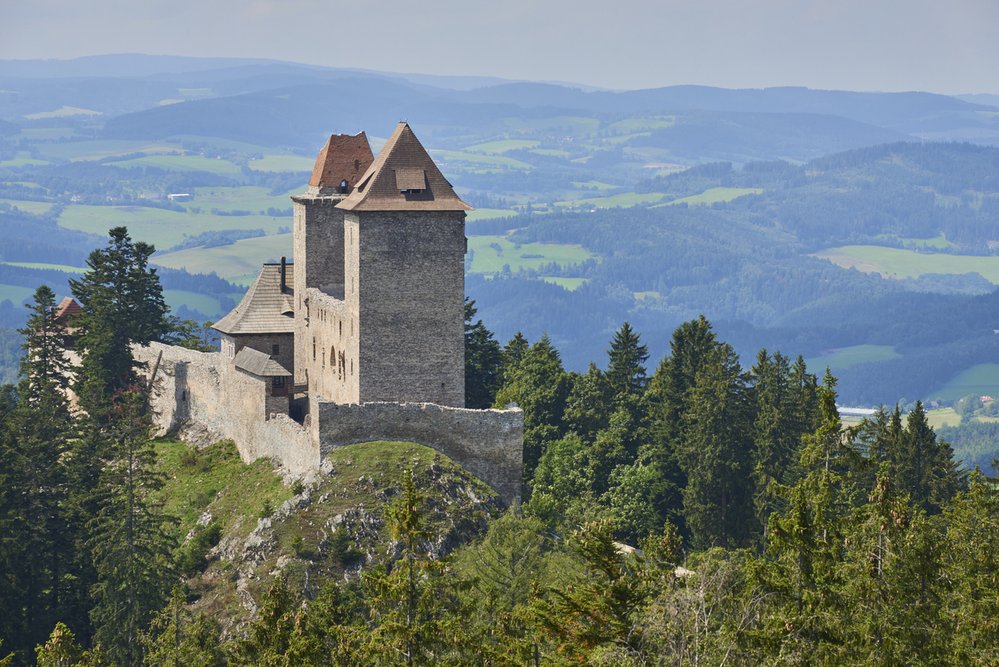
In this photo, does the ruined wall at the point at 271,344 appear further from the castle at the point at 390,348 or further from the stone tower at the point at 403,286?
the stone tower at the point at 403,286

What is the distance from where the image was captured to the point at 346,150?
76125 millimetres

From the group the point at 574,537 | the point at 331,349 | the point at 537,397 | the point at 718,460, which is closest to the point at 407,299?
the point at 331,349

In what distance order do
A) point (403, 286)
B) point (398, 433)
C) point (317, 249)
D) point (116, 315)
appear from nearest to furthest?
1. point (398, 433)
2. point (403, 286)
3. point (317, 249)
4. point (116, 315)

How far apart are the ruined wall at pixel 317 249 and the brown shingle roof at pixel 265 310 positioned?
5.56 feet

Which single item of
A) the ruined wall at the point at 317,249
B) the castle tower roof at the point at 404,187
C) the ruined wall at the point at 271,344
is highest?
Answer: the castle tower roof at the point at 404,187

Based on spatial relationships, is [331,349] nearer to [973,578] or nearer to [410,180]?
[410,180]

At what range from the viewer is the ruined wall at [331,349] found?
227 ft

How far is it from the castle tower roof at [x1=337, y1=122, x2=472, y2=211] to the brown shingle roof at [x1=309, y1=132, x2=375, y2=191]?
4811 mm

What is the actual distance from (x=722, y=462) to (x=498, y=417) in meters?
13.1

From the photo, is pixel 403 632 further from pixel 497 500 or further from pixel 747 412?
pixel 747 412

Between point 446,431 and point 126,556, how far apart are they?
13728mm

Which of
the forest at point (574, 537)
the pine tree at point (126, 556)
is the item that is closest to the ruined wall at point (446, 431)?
the forest at point (574, 537)

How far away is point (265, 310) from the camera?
3071 inches

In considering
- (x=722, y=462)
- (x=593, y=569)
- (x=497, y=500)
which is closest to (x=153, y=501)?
(x=497, y=500)
